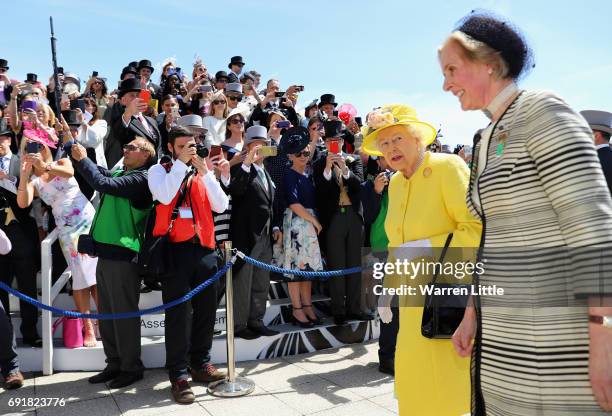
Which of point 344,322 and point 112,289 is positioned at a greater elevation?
point 112,289

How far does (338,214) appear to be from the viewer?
586cm

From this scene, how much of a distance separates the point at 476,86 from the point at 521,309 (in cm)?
75

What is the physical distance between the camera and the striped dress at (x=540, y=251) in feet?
4.58

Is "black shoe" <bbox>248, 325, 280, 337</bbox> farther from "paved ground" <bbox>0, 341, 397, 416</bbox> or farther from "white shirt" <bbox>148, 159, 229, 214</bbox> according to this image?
"white shirt" <bbox>148, 159, 229, 214</bbox>

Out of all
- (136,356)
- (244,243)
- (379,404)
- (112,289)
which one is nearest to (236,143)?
(244,243)

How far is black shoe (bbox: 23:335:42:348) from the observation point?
4926mm

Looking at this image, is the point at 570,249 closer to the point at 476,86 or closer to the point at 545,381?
the point at 545,381

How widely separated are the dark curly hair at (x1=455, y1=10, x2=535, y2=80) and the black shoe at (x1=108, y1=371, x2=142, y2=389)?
4.08 metres

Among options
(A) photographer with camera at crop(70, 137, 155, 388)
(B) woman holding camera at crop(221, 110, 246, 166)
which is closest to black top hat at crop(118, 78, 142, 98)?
(B) woman holding camera at crop(221, 110, 246, 166)

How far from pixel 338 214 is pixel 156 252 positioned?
7.72 ft

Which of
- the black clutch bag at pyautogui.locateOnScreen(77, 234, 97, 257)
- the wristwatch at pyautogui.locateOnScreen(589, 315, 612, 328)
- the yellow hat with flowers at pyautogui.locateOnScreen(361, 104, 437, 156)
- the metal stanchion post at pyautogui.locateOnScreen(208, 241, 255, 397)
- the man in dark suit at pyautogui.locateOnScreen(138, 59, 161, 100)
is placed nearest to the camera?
the wristwatch at pyautogui.locateOnScreen(589, 315, 612, 328)

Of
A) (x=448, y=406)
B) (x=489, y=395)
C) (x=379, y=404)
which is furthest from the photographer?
(x=379, y=404)

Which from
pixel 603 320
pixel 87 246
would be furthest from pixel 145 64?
pixel 603 320

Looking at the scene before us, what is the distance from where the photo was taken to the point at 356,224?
233 inches
